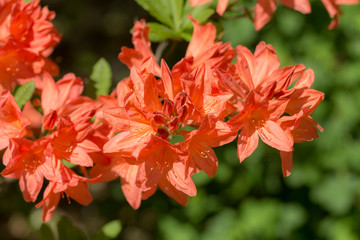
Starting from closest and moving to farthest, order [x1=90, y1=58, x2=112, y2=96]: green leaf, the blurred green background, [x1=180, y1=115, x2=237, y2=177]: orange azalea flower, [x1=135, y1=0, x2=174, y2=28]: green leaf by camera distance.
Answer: [x1=180, y1=115, x2=237, y2=177]: orange azalea flower → [x1=90, y1=58, x2=112, y2=96]: green leaf → [x1=135, y1=0, x2=174, y2=28]: green leaf → the blurred green background

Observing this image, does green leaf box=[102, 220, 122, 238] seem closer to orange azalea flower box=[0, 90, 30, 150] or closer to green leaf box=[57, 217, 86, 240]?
green leaf box=[57, 217, 86, 240]

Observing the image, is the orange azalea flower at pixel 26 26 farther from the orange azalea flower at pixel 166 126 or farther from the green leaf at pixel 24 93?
the orange azalea flower at pixel 166 126

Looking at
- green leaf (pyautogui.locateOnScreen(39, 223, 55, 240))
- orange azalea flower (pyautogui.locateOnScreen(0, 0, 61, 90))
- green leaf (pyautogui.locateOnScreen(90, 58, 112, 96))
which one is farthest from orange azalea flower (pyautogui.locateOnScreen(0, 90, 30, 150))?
green leaf (pyautogui.locateOnScreen(39, 223, 55, 240))

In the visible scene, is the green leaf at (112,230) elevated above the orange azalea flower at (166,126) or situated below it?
below

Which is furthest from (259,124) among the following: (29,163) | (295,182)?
(295,182)

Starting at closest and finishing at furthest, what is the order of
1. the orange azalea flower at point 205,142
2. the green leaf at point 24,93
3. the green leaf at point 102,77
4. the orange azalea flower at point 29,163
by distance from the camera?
1. the orange azalea flower at point 205,142
2. the orange azalea flower at point 29,163
3. the green leaf at point 24,93
4. the green leaf at point 102,77

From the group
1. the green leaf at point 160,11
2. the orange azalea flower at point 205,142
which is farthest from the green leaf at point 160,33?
the orange azalea flower at point 205,142

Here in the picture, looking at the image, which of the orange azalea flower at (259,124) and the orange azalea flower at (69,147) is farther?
the orange azalea flower at (69,147)
